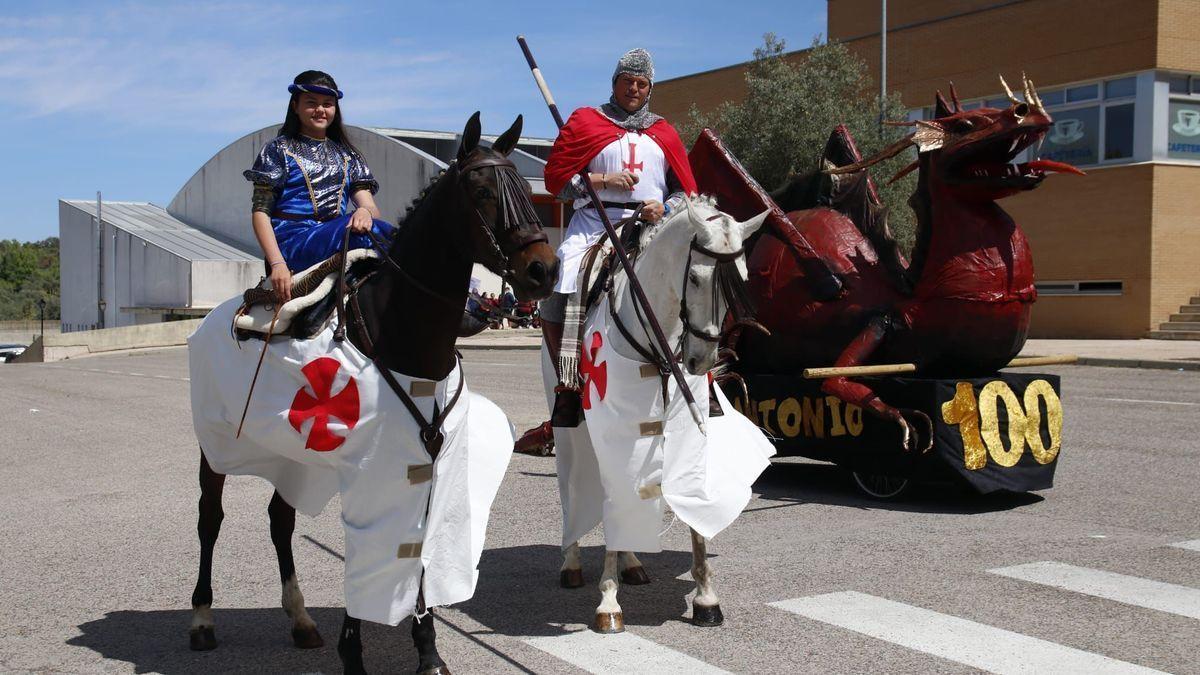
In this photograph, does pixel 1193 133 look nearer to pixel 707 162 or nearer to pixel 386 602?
pixel 707 162

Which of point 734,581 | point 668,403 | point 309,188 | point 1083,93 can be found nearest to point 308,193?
point 309,188

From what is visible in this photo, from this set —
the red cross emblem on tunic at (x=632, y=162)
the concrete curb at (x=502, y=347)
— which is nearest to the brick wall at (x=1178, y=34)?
the concrete curb at (x=502, y=347)

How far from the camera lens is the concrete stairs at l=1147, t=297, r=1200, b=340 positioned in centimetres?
2808

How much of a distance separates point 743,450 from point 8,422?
1263cm

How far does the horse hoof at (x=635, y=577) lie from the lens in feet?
21.4

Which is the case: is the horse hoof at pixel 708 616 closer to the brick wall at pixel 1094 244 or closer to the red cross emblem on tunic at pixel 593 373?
the red cross emblem on tunic at pixel 593 373

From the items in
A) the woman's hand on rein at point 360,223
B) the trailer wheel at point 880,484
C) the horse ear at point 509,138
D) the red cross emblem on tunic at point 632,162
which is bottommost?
the trailer wheel at point 880,484

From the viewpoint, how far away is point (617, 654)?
513cm

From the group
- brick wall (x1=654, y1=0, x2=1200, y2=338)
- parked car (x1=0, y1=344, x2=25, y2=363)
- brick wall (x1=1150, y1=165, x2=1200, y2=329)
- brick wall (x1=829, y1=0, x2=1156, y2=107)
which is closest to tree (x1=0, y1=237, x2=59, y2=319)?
parked car (x1=0, y1=344, x2=25, y2=363)

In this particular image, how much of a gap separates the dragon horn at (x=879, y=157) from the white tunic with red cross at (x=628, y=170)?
263cm

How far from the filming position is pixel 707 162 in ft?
30.0

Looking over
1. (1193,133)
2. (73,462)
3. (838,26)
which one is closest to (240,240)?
(838,26)

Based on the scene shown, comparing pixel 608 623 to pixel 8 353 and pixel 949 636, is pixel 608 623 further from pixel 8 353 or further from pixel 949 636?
pixel 8 353

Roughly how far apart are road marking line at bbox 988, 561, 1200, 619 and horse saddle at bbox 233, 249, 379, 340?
3.96 metres
